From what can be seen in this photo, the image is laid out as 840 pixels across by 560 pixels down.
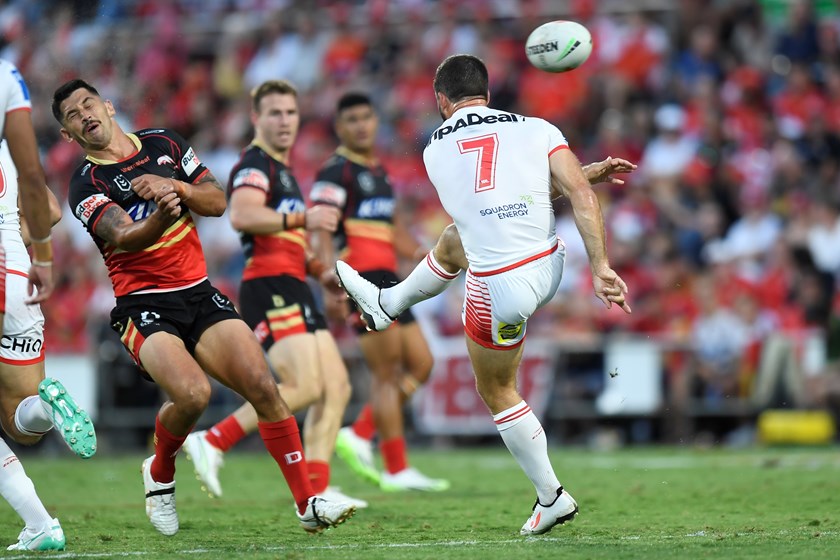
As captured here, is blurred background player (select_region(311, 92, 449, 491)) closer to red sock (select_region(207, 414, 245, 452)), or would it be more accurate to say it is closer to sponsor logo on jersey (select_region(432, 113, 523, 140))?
red sock (select_region(207, 414, 245, 452))

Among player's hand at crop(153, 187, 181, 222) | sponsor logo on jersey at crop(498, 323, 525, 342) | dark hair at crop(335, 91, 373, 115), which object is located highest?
dark hair at crop(335, 91, 373, 115)


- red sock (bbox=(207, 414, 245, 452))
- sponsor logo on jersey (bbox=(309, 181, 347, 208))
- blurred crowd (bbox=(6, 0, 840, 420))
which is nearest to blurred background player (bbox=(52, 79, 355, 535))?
red sock (bbox=(207, 414, 245, 452))

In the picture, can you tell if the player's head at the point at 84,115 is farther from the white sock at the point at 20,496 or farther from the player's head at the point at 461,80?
the player's head at the point at 461,80

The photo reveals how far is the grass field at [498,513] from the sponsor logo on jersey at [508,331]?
1139 mm

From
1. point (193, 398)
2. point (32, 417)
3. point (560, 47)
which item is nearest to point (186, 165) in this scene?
point (193, 398)

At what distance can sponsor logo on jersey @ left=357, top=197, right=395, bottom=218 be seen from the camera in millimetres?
10812

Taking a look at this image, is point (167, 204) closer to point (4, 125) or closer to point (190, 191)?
point (190, 191)

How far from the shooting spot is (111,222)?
716cm

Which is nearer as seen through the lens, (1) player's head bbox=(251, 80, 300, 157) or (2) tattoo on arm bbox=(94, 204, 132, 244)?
(2) tattoo on arm bbox=(94, 204, 132, 244)

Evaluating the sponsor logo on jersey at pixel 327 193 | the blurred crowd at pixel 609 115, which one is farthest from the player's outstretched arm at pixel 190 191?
the blurred crowd at pixel 609 115

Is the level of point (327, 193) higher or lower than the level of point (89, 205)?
higher

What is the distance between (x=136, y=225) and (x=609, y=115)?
12.4 meters

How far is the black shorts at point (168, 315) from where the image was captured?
7.31 meters

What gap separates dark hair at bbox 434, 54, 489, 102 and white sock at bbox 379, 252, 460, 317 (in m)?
0.99
